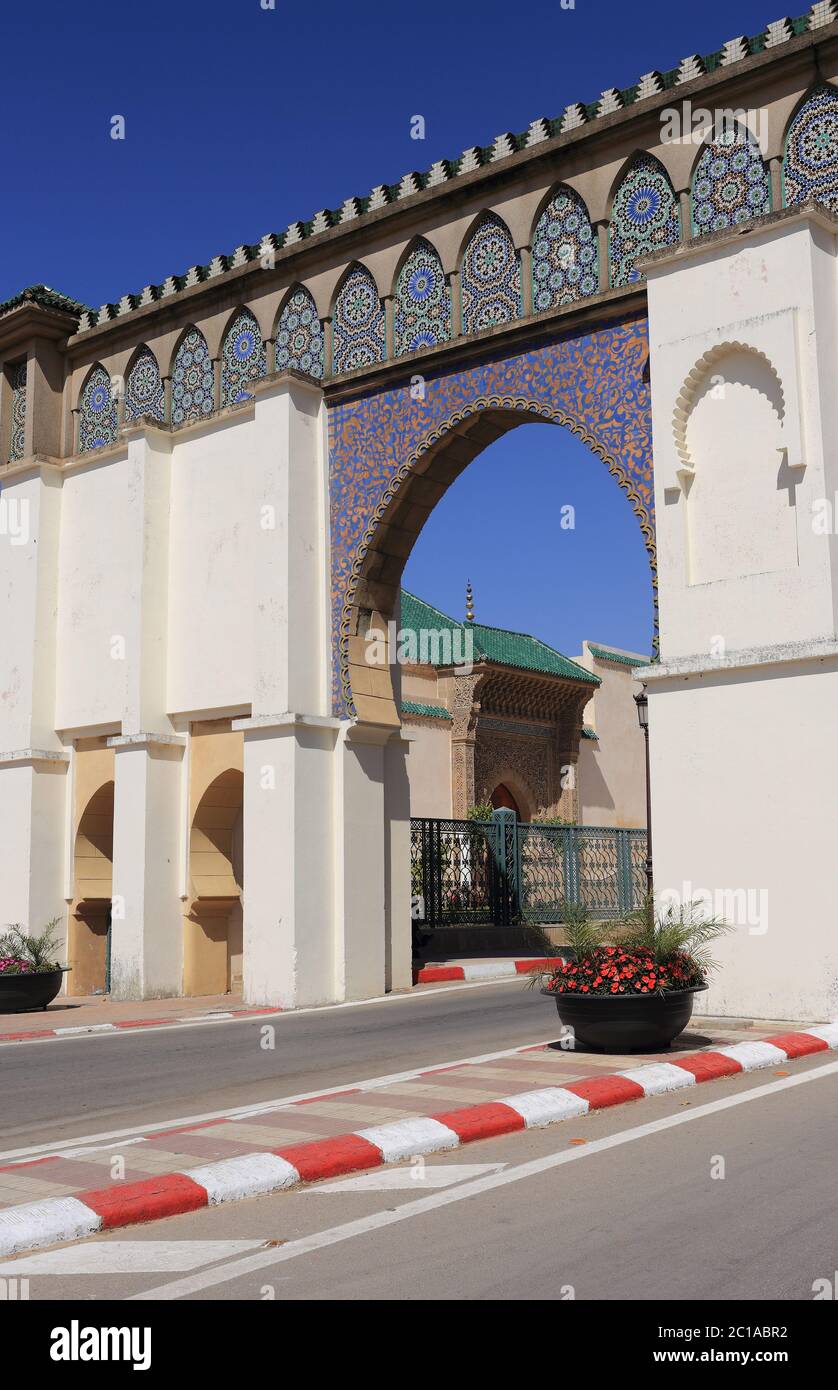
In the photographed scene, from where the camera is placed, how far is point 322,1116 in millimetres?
7055

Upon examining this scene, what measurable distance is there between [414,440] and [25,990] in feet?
23.6

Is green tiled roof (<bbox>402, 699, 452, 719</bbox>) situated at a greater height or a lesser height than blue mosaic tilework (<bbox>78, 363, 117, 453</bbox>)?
lesser

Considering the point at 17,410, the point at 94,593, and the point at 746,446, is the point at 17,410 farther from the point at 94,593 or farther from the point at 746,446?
the point at 746,446

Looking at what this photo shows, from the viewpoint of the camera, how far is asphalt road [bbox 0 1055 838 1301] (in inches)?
161

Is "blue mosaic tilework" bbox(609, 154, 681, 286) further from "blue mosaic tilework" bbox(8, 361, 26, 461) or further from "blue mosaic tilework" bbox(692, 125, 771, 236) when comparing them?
"blue mosaic tilework" bbox(8, 361, 26, 461)

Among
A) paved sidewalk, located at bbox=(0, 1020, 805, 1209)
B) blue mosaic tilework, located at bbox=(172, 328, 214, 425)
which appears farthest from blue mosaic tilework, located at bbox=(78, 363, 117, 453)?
paved sidewalk, located at bbox=(0, 1020, 805, 1209)

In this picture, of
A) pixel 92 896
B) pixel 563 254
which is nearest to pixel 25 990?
pixel 92 896

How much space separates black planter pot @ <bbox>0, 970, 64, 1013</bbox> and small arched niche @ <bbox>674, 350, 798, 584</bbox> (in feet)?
27.0

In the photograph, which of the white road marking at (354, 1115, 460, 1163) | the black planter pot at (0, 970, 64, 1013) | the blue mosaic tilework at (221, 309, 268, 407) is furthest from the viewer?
the blue mosaic tilework at (221, 309, 268, 407)

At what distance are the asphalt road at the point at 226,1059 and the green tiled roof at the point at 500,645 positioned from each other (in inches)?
606

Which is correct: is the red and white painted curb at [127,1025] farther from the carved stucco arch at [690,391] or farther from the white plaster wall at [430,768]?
the white plaster wall at [430,768]

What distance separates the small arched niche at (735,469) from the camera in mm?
10461
